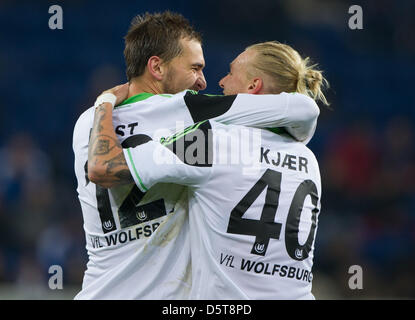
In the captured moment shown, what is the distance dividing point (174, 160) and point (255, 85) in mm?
683

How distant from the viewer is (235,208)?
2.56 meters

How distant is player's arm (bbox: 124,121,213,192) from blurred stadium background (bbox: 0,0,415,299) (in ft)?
11.9

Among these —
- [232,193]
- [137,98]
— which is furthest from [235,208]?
[137,98]

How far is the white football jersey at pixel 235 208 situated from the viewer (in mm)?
2492

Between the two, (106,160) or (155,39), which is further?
(155,39)

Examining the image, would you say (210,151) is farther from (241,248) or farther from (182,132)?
(241,248)

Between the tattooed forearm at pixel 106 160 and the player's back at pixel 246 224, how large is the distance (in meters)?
0.34

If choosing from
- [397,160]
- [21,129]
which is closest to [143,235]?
[21,129]

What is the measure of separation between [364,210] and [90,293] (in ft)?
17.2

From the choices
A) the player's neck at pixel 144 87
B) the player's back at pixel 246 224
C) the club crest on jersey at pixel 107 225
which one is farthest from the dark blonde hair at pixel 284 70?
the club crest on jersey at pixel 107 225

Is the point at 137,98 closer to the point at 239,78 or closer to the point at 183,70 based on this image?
the point at 183,70

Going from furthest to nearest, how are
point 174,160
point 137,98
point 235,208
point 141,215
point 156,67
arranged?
1. point 156,67
2. point 137,98
3. point 141,215
4. point 235,208
5. point 174,160

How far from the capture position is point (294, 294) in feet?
8.63

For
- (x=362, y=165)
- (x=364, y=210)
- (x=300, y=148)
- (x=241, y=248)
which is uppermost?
(x=300, y=148)
